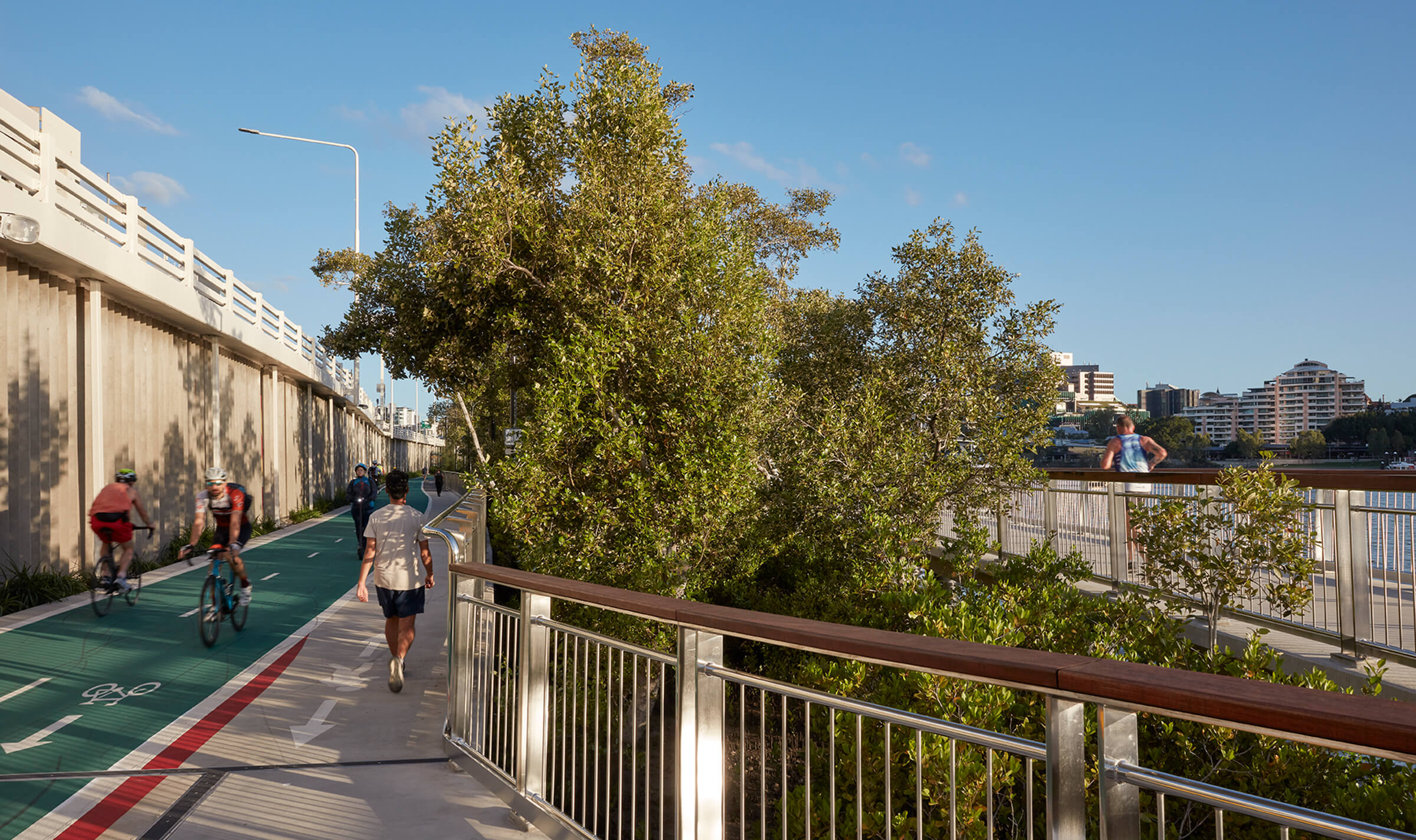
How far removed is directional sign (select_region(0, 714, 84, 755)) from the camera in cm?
592

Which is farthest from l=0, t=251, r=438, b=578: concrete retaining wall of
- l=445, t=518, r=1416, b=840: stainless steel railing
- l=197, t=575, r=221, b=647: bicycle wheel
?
l=445, t=518, r=1416, b=840: stainless steel railing

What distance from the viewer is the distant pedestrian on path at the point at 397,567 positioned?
7523 mm

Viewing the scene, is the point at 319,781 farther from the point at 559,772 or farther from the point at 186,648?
the point at 186,648

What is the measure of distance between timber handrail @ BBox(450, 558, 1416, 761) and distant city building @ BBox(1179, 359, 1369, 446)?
513 feet

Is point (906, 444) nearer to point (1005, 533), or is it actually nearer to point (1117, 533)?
point (1117, 533)

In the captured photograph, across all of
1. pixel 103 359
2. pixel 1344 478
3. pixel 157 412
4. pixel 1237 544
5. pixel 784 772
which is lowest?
pixel 784 772

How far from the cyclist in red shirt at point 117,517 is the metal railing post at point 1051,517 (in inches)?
447

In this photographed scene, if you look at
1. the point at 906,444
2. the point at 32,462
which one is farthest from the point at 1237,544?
the point at 32,462

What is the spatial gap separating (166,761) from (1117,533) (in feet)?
27.7

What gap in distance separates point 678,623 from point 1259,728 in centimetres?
193

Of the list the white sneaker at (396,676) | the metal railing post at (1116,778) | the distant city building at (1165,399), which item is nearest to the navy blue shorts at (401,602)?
the white sneaker at (396,676)

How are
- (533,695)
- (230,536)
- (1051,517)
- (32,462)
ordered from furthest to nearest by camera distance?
(32,462) → (230,536) → (1051,517) → (533,695)

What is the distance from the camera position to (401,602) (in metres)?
7.53

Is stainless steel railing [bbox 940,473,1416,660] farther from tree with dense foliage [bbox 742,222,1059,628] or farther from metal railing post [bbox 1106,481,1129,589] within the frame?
tree with dense foliage [bbox 742,222,1059,628]
